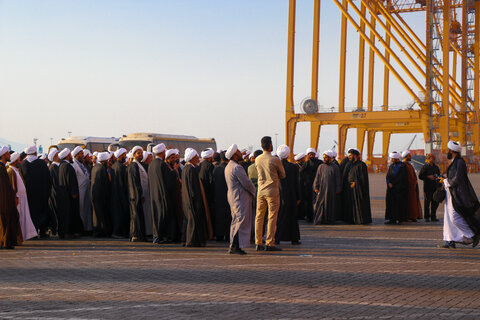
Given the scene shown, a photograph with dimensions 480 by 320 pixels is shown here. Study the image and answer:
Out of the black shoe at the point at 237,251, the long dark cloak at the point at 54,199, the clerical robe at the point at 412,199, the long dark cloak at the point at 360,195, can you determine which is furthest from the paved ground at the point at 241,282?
the clerical robe at the point at 412,199

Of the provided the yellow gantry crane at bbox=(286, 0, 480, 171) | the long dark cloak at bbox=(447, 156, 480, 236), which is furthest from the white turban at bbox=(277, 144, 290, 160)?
the yellow gantry crane at bbox=(286, 0, 480, 171)

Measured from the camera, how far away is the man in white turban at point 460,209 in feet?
34.9

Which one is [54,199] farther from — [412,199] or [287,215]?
[412,199]

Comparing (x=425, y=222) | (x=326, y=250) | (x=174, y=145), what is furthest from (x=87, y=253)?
(x=174, y=145)

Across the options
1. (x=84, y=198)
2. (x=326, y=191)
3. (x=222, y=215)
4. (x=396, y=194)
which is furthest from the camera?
(x=396, y=194)

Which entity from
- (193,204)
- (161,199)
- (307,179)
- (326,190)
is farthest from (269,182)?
(307,179)

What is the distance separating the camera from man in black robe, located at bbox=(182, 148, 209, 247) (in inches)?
428

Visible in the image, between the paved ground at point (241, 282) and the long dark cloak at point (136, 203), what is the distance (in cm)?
47

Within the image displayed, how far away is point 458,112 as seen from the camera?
54.6m

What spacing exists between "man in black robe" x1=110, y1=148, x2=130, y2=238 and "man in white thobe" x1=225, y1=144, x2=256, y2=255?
10.9ft

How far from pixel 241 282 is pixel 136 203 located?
15.5 ft

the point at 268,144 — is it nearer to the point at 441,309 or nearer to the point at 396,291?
the point at 396,291

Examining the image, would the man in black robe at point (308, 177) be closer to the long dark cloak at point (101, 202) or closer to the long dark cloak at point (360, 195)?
the long dark cloak at point (360, 195)

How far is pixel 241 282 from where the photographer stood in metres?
7.70
